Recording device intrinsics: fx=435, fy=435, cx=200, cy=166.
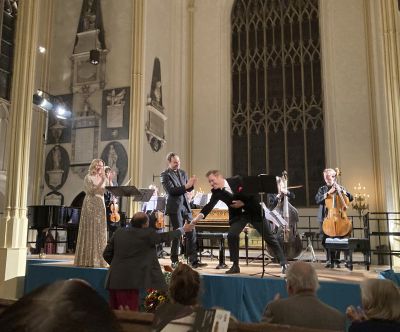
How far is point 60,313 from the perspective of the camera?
0.70 meters

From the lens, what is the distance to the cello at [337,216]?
24.4 ft

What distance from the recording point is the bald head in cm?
295

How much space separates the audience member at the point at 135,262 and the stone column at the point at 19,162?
3.40m

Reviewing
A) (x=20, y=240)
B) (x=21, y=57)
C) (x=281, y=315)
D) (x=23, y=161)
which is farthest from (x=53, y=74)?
(x=281, y=315)

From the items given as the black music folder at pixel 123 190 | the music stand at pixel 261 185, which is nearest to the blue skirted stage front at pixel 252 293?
the music stand at pixel 261 185

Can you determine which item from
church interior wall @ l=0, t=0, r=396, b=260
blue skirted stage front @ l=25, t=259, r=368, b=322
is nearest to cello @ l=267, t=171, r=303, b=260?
blue skirted stage front @ l=25, t=259, r=368, b=322

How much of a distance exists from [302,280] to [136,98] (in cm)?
1118

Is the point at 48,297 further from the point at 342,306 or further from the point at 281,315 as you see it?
the point at 342,306

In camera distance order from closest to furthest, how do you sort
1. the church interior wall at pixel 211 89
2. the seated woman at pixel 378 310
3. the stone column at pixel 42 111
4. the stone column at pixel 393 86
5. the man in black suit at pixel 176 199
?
the seated woman at pixel 378 310 < the man in black suit at pixel 176 199 < the stone column at pixel 393 86 < the stone column at pixel 42 111 < the church interior wall at pixel 211 89

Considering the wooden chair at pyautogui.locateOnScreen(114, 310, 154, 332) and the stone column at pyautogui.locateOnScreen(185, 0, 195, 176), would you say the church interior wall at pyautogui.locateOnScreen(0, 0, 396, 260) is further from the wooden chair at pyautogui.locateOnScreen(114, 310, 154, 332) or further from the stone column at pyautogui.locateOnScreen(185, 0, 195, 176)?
the wooden chair at pyautogui.locateOnScreen(114, 310, 154, 332)

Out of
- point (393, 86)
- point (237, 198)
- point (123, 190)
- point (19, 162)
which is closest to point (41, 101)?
point (19, 162)

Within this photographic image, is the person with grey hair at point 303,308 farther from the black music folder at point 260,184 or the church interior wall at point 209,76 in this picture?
the church interior wall at point 209,76

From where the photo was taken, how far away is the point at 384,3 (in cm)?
1212

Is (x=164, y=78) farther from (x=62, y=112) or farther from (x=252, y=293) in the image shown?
(x=252, y=293)
